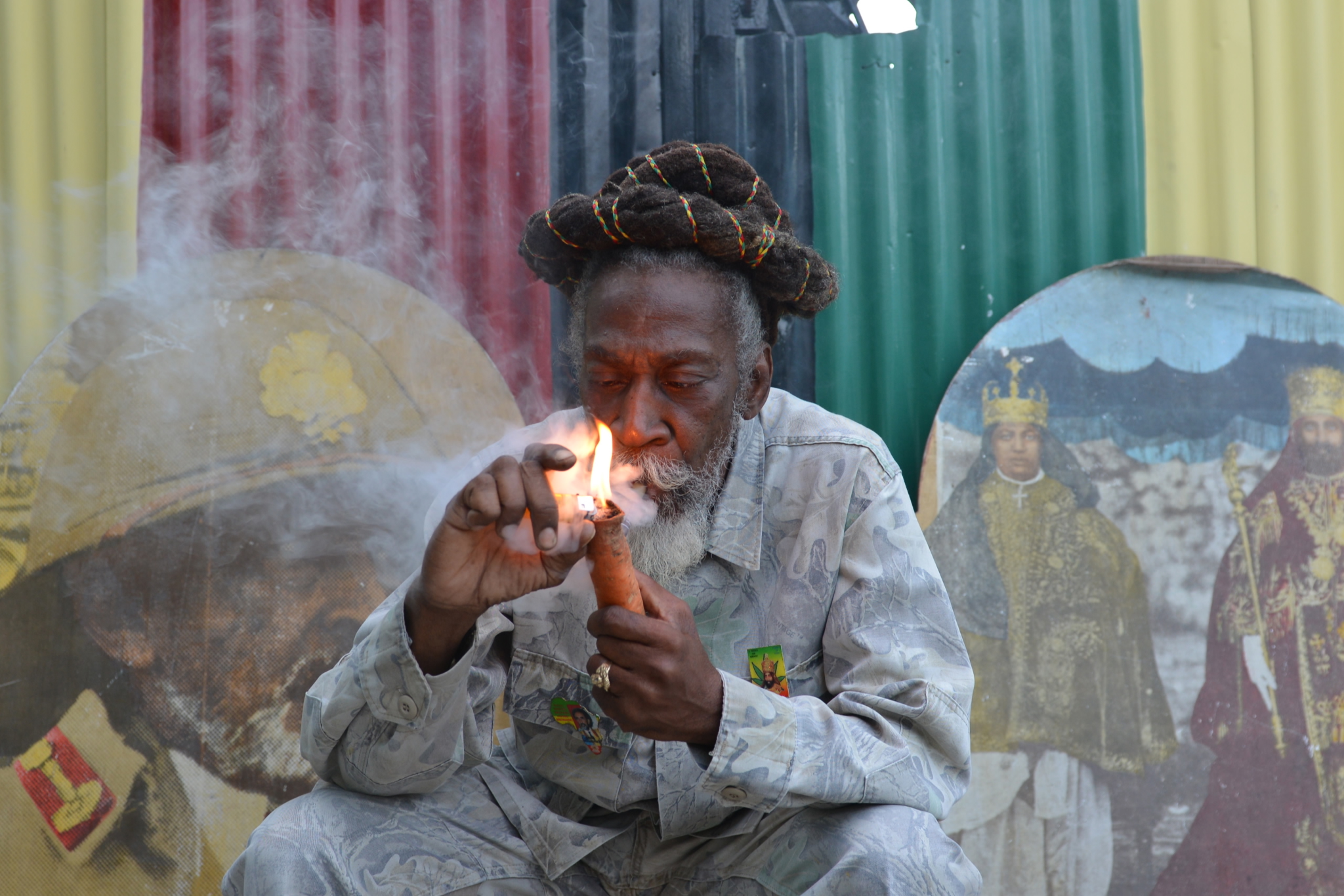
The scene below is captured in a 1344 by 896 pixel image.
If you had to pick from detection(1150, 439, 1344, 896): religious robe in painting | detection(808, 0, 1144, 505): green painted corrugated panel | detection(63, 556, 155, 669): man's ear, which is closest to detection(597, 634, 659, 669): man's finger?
detection(808, 0, 1144, 505): green painted corrugated panel

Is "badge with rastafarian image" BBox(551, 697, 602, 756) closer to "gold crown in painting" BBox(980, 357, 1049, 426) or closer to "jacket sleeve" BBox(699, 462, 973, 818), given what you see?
"jacket sleeve" BBox(699, 462, 973, 818)

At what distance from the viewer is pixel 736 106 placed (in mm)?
3719

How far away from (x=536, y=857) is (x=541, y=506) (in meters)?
0.94

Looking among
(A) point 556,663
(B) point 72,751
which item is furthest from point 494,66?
(B) point 72,751

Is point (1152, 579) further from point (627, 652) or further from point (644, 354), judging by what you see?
point (627, 652)

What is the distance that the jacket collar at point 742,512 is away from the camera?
2.54 meters

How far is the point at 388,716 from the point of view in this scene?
2.16 metres

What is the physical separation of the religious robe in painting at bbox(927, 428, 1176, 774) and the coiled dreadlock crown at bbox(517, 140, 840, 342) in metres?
1.09

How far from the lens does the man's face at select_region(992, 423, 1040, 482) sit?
355 centimetres

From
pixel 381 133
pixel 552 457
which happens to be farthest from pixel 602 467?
pixel 381 133

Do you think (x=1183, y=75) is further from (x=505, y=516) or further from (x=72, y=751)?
(x=72, y=751)

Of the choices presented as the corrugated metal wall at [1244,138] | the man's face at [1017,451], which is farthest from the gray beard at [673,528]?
the corrugated metal wall at [1244,138]

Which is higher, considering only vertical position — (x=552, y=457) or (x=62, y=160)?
(x=62, y=160)

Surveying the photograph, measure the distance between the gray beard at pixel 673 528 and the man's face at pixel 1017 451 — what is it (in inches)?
54.6
